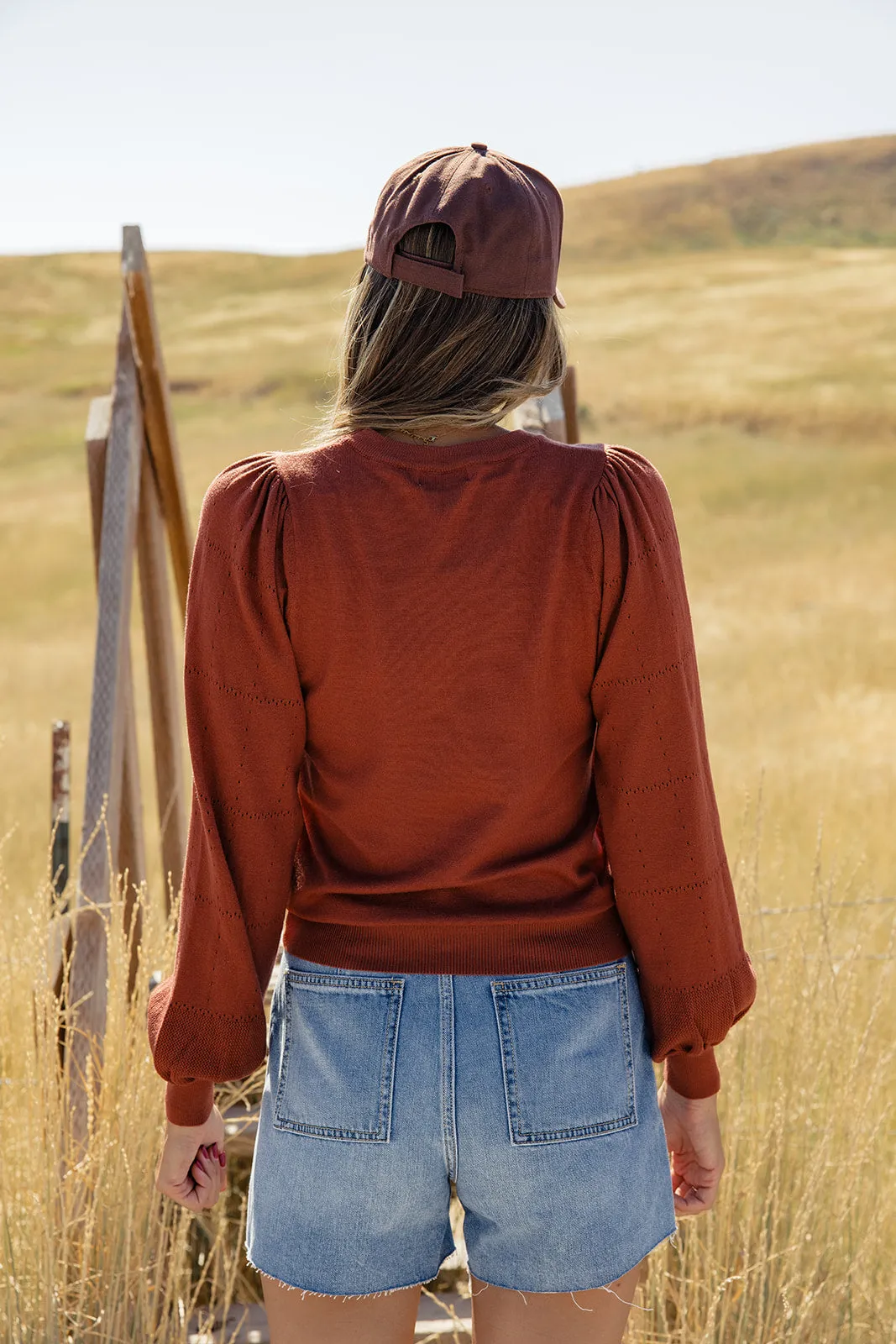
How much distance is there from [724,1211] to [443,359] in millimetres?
1624

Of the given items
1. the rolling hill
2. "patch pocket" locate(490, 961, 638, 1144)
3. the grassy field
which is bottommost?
the grassy field

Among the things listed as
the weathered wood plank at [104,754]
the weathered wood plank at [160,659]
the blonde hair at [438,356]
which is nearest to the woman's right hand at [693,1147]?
the blonde hair at [438,356]

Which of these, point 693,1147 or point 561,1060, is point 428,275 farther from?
point 693,1147

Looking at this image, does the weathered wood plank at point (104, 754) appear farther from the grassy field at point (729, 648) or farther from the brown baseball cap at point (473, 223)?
the brown baseball cap at point (473, 223)

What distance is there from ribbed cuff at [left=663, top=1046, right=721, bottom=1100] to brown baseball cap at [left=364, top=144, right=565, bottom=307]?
79 centimetres

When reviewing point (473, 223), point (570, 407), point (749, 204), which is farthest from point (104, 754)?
point (749, 204)

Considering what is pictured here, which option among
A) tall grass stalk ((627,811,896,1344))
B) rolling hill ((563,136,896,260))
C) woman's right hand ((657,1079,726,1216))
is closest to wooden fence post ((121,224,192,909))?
tall grass stalk ((627,811,896,1344))

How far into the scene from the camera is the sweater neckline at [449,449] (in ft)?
3.65

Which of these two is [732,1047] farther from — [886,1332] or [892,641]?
[892,641]

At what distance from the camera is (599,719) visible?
1.20 m

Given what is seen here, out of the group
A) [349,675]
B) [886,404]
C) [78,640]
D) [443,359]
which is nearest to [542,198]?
[443,359]

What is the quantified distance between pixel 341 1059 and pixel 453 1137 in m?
0.12

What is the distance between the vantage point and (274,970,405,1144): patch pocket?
113 centimetres

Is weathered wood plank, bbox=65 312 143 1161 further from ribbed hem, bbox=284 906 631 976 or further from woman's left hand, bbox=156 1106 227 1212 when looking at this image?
ribbed hem, bbox=284 906 631 976
